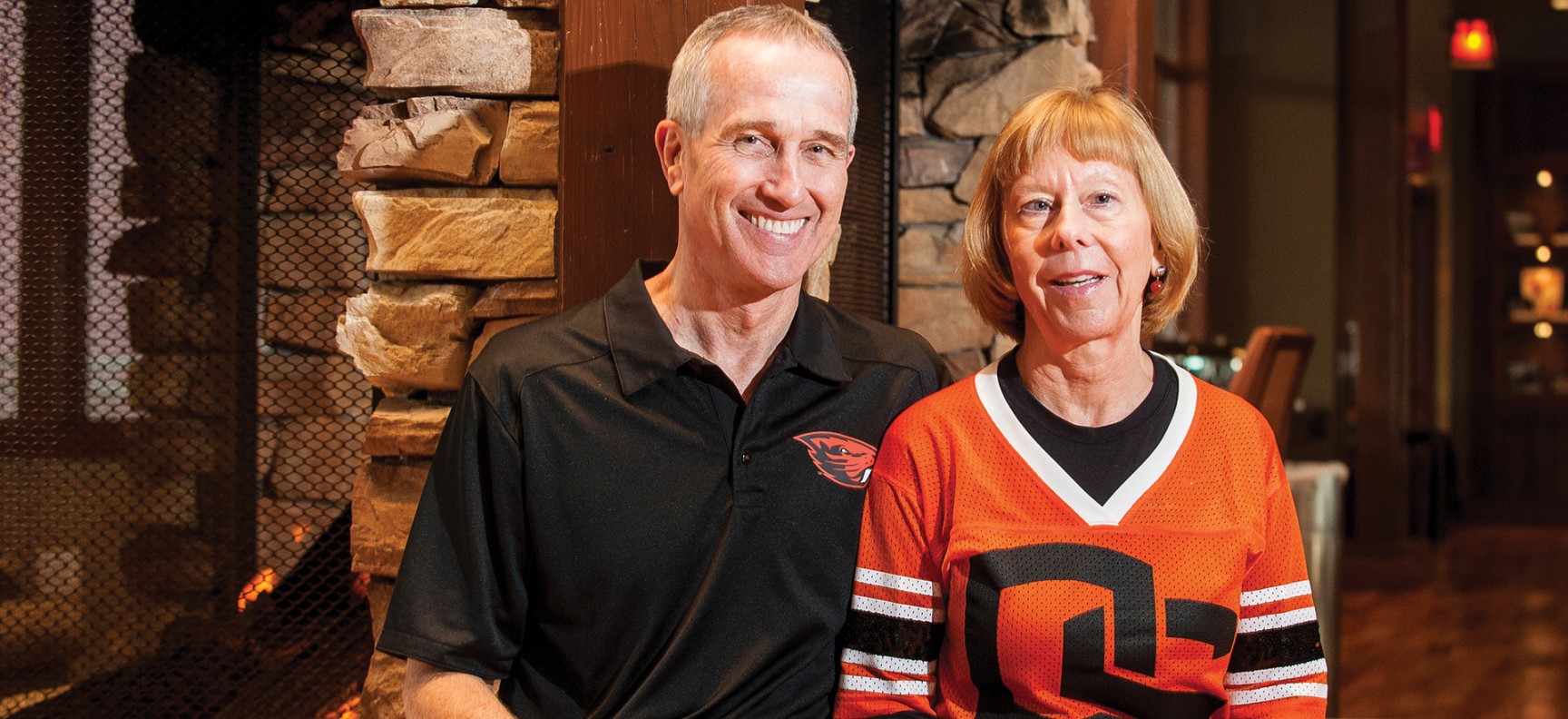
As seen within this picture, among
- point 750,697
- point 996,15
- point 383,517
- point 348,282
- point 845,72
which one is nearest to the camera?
point 750,697

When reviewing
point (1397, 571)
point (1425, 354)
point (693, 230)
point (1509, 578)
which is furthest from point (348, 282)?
point (1425, 354)

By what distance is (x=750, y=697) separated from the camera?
1.55m

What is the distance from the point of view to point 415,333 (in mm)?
1845

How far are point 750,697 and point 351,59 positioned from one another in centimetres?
165

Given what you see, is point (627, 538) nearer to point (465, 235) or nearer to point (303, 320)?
point (465, 235)

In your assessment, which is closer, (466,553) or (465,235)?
(466,553)

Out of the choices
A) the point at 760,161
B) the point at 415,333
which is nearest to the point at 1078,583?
the point at 760,161

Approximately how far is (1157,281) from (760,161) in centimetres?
59

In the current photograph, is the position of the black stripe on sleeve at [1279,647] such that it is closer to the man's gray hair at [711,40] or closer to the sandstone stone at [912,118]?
the man's gray hair at [711,40]

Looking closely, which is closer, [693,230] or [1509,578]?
[693,230]

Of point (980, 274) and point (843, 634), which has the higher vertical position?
point (980, 274)

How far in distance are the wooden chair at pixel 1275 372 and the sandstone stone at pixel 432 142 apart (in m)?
2.24

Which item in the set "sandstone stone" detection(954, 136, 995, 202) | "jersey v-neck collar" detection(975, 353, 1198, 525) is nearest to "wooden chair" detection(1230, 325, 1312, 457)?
"sandstone stone" detection(954, 136, 995, 202)

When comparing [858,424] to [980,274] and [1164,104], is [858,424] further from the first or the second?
[1164,104]
